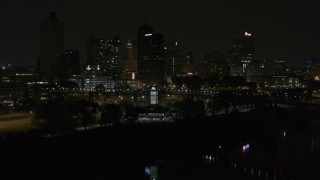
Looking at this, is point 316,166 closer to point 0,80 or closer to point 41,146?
point 41,146

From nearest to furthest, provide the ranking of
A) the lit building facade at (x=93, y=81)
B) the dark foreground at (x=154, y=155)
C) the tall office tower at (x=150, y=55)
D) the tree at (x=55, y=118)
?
the dark foreground at (x=154, y=155)
the tree at (x=55, y=118)
the lit building facade at (x=93, y=81)
the tall office tower at (x=150, y=55)

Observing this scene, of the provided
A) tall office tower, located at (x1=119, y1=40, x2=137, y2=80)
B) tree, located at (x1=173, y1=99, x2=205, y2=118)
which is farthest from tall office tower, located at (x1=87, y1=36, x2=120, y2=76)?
tree, located at (x1=173, y1=99, x2=205, y2=118)

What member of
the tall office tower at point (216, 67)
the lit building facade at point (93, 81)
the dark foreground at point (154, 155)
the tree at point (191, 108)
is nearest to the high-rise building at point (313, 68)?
the tall office tower at point (216, 67)

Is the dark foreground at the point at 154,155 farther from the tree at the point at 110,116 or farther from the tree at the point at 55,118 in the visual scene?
the tree at the point at 110,116

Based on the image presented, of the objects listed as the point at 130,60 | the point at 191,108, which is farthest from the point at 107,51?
the point at 191,108

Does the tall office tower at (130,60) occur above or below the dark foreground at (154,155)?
above

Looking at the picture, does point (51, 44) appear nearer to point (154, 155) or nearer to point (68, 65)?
point (68, 65)

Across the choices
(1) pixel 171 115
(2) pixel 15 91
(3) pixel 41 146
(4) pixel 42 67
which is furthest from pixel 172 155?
(4) pixel 42 67
